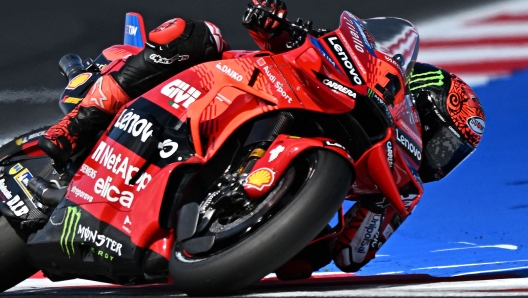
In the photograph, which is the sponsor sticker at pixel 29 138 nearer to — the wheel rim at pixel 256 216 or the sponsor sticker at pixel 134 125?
the sponsor sticker at pixel 134 125

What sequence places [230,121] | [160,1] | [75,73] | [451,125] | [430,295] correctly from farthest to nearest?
[160,1] → [75,73] → [451,125] → [230,121] → [430,295]

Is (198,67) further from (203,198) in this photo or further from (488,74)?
(488,74)

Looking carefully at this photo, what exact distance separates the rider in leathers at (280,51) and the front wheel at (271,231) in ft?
2.38

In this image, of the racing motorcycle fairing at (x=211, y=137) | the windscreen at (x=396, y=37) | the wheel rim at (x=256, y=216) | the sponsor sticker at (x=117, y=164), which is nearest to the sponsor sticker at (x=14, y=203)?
the racing motorcycle fairing at (x=211, y=137)

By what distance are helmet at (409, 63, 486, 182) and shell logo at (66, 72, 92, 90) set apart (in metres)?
1.56

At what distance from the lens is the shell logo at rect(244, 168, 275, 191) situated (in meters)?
2.91

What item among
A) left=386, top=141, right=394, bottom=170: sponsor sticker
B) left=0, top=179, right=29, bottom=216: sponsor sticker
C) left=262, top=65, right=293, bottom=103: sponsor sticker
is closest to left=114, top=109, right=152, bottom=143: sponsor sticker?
left=262, top=65, right=293, bottom=103: sponsor sticker

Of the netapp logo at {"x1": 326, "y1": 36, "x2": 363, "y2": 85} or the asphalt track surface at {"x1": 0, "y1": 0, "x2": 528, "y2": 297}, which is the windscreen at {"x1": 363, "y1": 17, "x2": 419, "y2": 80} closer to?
the netapp logo at {"x1": 326, "y1": 36, "x2": 363, "y2": 85}

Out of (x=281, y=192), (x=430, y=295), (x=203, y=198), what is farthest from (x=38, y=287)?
(x=430, y=295)

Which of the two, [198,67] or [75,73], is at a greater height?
[198,67]

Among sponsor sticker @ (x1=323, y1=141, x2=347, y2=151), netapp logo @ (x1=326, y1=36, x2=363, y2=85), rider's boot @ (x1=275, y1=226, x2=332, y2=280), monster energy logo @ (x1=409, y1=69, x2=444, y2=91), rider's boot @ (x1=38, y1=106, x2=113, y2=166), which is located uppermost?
netapp logo @ (x1=326, y1=36, x2=363, y2=85)

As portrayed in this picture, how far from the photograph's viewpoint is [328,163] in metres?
2.92

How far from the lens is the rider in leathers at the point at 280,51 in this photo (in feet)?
11.5

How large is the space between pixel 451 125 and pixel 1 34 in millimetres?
4216
